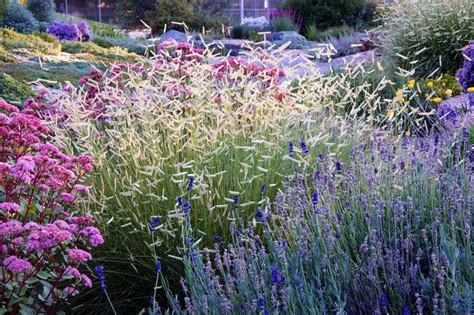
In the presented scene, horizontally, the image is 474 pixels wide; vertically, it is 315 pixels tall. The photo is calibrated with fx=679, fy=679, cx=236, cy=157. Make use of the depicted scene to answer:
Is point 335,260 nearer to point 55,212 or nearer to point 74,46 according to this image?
point 55,212

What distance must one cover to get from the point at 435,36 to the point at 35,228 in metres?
8.79

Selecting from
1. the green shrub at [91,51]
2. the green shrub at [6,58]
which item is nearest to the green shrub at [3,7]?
the green shrub at [91,51]

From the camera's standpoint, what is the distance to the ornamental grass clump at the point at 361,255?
2436 mm

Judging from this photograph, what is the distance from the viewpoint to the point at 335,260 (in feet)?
9.12

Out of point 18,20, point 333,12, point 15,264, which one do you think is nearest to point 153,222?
point 15,264

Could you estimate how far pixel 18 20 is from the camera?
64.0 feet

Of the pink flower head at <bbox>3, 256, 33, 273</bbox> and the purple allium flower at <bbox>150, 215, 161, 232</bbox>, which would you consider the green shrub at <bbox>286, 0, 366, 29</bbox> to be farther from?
the pink flower head at <bbox>3, 256, 33, 273</bbox>

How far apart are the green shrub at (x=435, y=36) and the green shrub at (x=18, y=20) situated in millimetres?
11916

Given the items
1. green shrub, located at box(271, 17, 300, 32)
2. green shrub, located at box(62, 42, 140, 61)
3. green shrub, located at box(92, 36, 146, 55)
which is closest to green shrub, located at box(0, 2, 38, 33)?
green shrub, located at box(92, 36, 146, 55)

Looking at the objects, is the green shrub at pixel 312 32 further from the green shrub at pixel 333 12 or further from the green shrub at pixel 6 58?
the green shrub at pixel 6 58

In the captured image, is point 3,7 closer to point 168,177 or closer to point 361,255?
point 168,177

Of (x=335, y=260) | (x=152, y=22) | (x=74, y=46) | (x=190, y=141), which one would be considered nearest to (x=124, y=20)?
(x=152, y=22)

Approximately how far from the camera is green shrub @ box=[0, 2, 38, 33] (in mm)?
19019

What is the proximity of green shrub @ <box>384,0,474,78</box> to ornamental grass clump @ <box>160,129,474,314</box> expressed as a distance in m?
6.81
